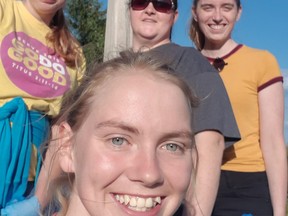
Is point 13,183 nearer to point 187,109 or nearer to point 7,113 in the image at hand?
point 7,113

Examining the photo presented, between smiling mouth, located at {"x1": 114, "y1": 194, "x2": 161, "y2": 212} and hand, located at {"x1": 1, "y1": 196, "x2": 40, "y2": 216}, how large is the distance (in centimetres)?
77

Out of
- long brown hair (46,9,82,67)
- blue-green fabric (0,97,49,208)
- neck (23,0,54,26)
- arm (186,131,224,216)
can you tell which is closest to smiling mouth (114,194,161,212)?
arm (186,131,224,216)

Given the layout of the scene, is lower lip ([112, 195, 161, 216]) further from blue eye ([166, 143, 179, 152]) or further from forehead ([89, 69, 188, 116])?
forehead ([89, 69, 188, 116])

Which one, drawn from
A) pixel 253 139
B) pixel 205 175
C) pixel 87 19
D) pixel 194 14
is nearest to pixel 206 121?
pixel 205 175

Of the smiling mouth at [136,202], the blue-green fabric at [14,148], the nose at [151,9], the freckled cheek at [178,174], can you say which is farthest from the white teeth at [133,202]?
the nose at [151,9]

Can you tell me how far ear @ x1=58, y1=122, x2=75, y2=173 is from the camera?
1.91 m

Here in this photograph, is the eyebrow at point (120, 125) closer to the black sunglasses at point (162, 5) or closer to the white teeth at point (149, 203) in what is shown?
the white teeth at point (149, 203)

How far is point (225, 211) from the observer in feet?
8.98

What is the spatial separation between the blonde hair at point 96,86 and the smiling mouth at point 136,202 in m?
0.32

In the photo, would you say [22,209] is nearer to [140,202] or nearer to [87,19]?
[140,202]

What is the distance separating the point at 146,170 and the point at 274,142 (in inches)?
58.0

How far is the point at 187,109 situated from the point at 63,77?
1.08 meters

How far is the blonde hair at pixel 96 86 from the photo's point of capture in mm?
1916

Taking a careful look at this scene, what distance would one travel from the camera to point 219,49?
10.2 ft
